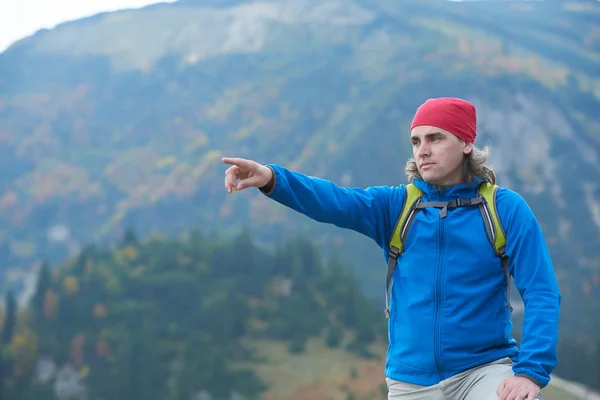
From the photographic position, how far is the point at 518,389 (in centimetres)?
232

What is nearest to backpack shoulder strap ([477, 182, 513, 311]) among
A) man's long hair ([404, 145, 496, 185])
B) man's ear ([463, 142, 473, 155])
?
man's long hair ([404, 145, 496, 185])

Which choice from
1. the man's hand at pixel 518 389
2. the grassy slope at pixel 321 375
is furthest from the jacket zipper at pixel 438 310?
the grassy slope at pixel 321 375

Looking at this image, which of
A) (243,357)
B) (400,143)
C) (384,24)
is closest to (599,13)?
(384,24)

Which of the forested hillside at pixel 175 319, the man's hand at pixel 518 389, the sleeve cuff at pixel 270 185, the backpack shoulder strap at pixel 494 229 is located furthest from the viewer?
the forested hillside at pixel 175 319

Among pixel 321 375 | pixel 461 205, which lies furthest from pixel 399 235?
pixel 321 375

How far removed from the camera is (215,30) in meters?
23.8

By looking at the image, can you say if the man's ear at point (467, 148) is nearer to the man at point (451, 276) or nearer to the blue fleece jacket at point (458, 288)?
the man at point (451, 276)

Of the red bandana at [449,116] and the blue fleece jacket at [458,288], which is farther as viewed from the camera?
the red bandana at [449,116]

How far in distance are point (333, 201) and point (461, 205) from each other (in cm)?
43

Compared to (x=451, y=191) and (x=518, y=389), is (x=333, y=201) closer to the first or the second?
(x=451, y=191)

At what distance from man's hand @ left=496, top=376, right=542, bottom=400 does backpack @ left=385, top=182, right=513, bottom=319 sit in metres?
0.30

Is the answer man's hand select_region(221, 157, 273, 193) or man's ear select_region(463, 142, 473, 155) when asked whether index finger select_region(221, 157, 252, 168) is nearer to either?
man's hand select_region(221, 157, 273, 193)

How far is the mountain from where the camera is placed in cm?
2074

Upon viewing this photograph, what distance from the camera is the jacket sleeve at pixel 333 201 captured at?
2.70 m
